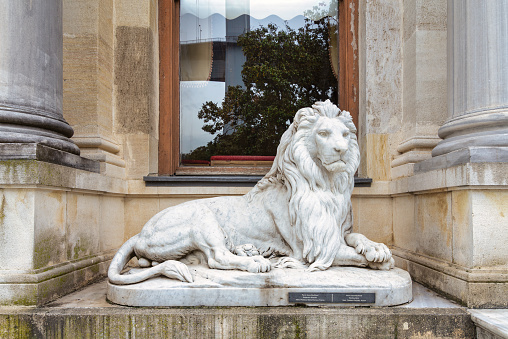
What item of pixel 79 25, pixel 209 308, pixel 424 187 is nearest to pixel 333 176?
pixel 424 187

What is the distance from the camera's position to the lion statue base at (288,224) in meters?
3.63

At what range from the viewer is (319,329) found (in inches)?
126

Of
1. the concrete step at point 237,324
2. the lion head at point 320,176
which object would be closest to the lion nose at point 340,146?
the lion head at point 320,176

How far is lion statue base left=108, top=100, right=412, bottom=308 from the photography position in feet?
11.9

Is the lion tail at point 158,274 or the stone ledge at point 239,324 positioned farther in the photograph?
the lion tail at point 158,274

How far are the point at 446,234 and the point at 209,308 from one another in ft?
7.35

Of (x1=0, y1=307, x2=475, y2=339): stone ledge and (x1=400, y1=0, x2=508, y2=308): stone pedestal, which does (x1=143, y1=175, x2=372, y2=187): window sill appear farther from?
(x1=0, y1=307, x2=475, y2=339): stone ledge

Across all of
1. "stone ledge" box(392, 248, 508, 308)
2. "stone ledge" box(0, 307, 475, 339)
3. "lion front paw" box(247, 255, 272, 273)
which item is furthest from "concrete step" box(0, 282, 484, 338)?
"lion front paw" box(247, 255, 272, 273)

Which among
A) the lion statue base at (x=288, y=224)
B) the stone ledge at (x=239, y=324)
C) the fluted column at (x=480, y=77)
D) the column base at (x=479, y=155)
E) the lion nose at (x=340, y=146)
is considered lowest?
the stone ledge at (x=239, y=324)

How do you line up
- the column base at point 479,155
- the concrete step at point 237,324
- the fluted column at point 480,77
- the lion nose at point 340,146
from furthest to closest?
1. the fluted column at point 480,77
2. the lion nose at point 340,146
3. the column base at point 479,155
4. the concrete step at point 237,324

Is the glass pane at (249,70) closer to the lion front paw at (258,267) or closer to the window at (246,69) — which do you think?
the window at (246,69)

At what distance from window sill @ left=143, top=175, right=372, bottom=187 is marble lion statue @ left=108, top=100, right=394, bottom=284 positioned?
1.30 metres

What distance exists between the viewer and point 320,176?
377cm

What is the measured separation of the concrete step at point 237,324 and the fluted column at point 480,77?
162 centimetres
